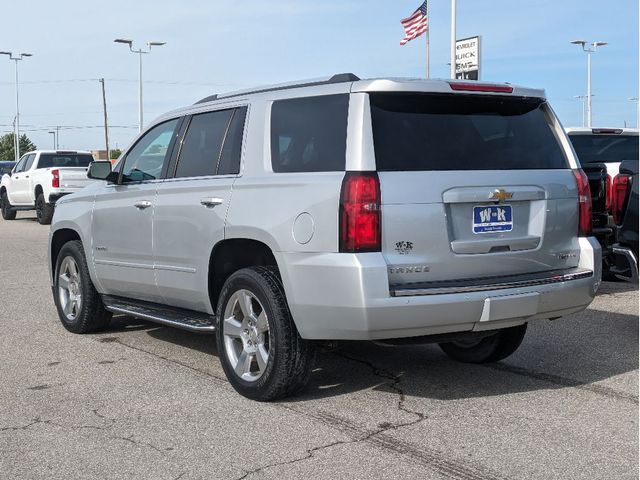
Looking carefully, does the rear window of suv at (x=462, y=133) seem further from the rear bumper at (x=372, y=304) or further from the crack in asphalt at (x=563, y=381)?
the crack in asphalt at (x=563, y=381)

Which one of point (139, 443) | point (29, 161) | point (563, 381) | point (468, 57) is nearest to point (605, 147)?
point (563, 381)

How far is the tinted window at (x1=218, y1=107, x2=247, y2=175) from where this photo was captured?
5812mm

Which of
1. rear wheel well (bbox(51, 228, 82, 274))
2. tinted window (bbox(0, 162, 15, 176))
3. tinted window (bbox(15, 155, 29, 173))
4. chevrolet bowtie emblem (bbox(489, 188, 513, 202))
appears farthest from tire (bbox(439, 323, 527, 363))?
tinted window (bbox(0, 162, 15, 176))

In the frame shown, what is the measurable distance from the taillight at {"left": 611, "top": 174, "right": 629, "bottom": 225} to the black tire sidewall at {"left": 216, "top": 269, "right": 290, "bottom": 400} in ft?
13.2

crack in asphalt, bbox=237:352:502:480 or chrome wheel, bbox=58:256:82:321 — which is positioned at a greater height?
chrome wheel, bbox=58:256:82:321

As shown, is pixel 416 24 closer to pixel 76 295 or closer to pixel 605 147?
pixel 605 147

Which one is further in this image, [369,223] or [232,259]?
[232,259]

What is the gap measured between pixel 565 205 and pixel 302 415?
2.07 metres

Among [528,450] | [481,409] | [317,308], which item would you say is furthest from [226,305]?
[528,450]

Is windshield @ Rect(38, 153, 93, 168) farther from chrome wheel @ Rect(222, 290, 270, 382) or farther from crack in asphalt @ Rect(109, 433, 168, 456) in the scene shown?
crack in asphalt @ Rect(109, 433, 168, 456)

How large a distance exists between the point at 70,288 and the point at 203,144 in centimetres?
238

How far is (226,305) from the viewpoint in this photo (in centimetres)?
566

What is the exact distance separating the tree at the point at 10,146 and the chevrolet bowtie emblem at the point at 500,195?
5040 inches

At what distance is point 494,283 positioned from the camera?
5.11 m
